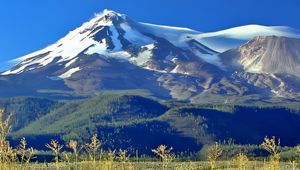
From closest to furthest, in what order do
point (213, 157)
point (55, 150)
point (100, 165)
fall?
point (55, 150) < point (213, 157) < point (100, 165)

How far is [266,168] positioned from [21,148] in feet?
16.6

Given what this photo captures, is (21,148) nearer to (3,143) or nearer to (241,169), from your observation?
(3,143)

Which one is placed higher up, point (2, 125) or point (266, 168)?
point (2, 125)

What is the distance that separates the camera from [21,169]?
14.5 m

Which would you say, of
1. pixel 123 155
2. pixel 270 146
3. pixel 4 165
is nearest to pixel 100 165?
pixel 123 155

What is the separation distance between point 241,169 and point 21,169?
458cm

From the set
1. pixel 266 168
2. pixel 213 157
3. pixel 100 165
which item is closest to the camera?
pixel 213 157

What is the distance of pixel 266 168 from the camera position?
14.1 m

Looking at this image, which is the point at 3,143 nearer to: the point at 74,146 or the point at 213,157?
the point at 74,146

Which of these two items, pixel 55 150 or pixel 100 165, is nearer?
pixel 55 150

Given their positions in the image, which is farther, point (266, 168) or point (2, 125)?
point (266, 168)

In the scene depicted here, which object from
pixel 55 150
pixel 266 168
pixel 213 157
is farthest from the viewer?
pixel 266 168

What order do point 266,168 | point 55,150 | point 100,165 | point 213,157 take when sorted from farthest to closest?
point 100,165 → point 266,168 → point 213,157 → point 55,150

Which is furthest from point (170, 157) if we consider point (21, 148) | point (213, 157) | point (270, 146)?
point (21, 148)
